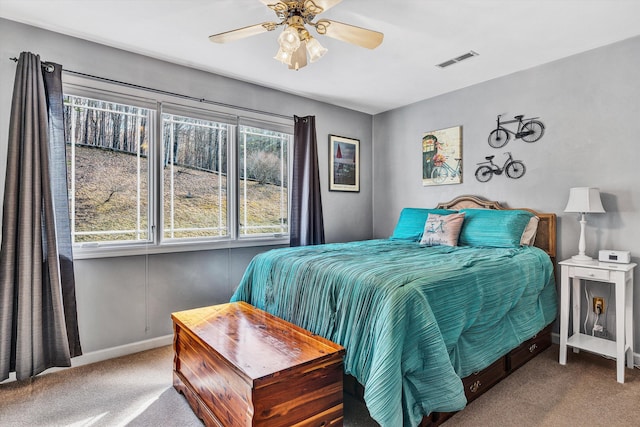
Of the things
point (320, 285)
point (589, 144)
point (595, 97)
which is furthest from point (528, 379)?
point (595, 97)

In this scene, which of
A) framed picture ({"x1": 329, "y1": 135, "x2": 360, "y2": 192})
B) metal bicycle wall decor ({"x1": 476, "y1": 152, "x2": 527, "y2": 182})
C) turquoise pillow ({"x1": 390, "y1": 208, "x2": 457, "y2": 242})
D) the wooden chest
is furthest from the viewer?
framed picture ({"x1": 329, "y1": 135, "x2": 360, "y2": 192})

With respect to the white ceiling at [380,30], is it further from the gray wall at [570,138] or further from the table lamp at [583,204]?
the table lamp at [583,204]

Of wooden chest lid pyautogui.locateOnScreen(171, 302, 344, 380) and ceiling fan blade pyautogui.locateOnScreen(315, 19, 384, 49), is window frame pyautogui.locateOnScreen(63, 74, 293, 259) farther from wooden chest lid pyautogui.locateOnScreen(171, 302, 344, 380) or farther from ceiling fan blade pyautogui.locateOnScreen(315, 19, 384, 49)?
ceiling fan blade pyautogui.locateOnScreen(315, 19, 384, 49)

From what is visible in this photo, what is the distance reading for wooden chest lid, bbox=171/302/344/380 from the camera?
1.55 metres

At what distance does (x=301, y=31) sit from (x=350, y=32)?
0.93 ft

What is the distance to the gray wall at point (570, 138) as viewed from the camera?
2.68m

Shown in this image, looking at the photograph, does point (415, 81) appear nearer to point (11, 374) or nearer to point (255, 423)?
point (255, 423)

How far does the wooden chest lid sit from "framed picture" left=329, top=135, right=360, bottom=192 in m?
2.38

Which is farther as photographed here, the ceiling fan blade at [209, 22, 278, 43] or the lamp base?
the lamp base

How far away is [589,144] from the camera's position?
2.87m

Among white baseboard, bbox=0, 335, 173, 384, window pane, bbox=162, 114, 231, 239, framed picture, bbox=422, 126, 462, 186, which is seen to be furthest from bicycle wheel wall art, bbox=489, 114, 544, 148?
white baseboard, bbox=0, 335, 173, 384

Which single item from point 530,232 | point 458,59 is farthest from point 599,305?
point 458,59

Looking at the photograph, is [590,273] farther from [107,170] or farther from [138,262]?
[107,170]

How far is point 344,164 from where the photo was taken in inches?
175
